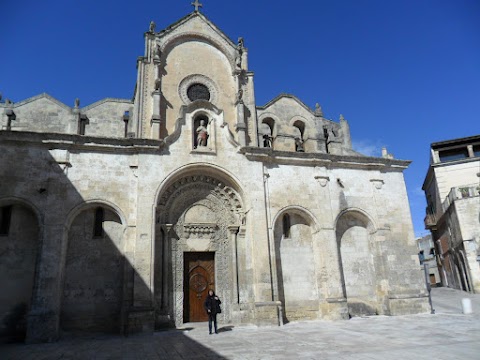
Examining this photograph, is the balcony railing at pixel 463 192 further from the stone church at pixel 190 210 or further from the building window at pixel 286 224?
the building window at pixel 286 224

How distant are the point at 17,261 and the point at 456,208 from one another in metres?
26.9

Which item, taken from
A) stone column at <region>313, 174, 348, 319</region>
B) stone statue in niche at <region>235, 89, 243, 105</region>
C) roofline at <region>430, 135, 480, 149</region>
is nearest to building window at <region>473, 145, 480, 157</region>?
roofline at <region>430, 135, 480, 149</region>

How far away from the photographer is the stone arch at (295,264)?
1573 cm

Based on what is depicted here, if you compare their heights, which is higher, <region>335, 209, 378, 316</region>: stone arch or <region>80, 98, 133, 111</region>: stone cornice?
<region>80, 98, 133, 111</region>: stone cornice

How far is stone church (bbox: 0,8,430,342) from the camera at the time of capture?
44.5 ft

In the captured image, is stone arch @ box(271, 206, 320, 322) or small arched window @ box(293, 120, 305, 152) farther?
small arched window @ box(293, 120, 305, 152)

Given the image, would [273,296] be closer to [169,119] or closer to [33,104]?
[169,119]

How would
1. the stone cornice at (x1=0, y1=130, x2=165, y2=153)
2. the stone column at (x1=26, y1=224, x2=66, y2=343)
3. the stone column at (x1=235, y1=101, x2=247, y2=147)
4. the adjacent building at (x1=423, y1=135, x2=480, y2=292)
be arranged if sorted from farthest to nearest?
the adjacent building at (x1=423, y1=135, x2=480, y2=292), the stone column at (x1=235, y1=101, x2=247, y2=147), the stone cornice at (x1=0, y1=130, x2=165, y2=153), the stone column at (x1=26, y1=224, x2=66, y2=343)

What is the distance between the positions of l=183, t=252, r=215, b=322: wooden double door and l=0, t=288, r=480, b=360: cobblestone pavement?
1474 mm

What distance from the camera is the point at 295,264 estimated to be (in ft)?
53.8

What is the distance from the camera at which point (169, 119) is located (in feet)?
56.1

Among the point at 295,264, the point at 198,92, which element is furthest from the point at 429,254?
the point at 198,92

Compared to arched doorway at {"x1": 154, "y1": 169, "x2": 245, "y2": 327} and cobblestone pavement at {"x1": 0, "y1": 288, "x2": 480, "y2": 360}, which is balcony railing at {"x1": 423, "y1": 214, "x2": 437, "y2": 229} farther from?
arched doorway at {"x1": 154, "y1": 169, "x2": 245, "y2": 327}

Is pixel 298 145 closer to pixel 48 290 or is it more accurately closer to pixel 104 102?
pixel 104 102
